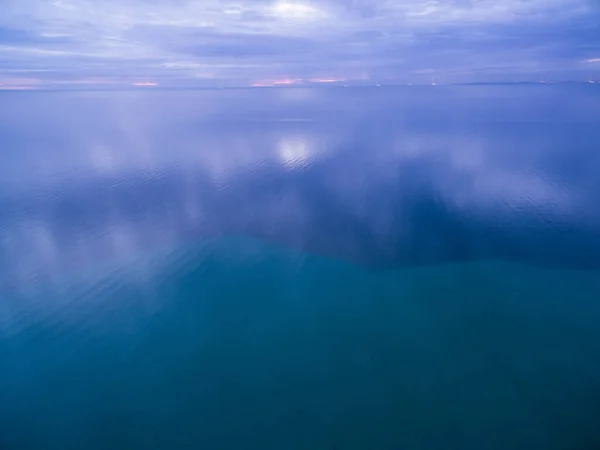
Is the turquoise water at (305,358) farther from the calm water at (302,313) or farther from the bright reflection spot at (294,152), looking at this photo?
the bright reflection spot at (294,152)

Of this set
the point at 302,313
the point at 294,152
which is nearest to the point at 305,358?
the point at 302,313

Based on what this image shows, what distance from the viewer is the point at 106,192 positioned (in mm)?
23375

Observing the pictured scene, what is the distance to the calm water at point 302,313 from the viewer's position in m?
8.66

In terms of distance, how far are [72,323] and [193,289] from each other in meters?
3.95

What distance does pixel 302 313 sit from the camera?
12.2 m

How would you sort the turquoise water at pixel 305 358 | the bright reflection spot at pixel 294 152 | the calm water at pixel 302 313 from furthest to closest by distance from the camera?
the bright reflection spot at pixel 294 152 → the calm water at pixel 302 313 → the turquoise water at pixel 305 358

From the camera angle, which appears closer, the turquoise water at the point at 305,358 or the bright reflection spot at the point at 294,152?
the turquoise water at the point at 305,358

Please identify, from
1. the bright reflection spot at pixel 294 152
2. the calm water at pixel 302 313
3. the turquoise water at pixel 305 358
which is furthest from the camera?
the bright reflection spot at pixel 294 152

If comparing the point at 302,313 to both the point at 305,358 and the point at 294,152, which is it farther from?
the point at 294,152

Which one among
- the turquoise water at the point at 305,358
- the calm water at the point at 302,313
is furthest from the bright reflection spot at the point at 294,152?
the turquoise water at the point at 305,358

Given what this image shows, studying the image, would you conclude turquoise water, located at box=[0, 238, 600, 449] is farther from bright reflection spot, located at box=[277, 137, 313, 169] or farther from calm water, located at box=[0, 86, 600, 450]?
bright reflection spot, located at box=[277, 137, 313, 169]

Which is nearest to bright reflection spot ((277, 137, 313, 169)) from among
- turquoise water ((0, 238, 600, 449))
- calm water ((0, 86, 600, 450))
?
calm water ((0, 86, 600, 450))

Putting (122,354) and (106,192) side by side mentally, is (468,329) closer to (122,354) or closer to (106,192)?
(122,354)

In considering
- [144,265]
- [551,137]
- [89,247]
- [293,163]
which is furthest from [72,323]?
[551,137]
